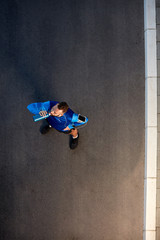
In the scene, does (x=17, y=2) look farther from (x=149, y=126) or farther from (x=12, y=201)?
(x=12, y=201)

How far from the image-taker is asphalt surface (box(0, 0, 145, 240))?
3.29 metres

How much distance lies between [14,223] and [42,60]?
311 cm

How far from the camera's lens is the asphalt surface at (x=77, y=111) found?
129 inches

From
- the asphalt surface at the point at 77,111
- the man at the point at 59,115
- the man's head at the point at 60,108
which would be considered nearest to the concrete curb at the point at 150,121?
the asphalt surface at the point at 77,111

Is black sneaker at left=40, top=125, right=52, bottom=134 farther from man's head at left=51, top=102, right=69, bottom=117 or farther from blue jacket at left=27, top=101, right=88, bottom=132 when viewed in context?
man's head at left=51, top=102, right=69, bottom=117

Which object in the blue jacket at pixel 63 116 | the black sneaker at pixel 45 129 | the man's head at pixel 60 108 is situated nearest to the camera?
the man's head at pixel 60 108

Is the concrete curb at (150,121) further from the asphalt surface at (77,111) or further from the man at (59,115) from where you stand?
the man at (59,115)

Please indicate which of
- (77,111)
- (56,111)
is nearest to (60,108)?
(56,111)

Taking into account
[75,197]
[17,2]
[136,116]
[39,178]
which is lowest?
[75,197]

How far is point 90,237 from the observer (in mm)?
3281

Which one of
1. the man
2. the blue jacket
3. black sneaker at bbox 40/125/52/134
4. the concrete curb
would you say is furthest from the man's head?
the concrete curb

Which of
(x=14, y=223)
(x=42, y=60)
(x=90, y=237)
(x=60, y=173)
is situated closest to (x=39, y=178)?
(x=60, y=173)

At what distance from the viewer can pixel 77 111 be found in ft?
11.1

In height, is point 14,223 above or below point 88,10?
below
